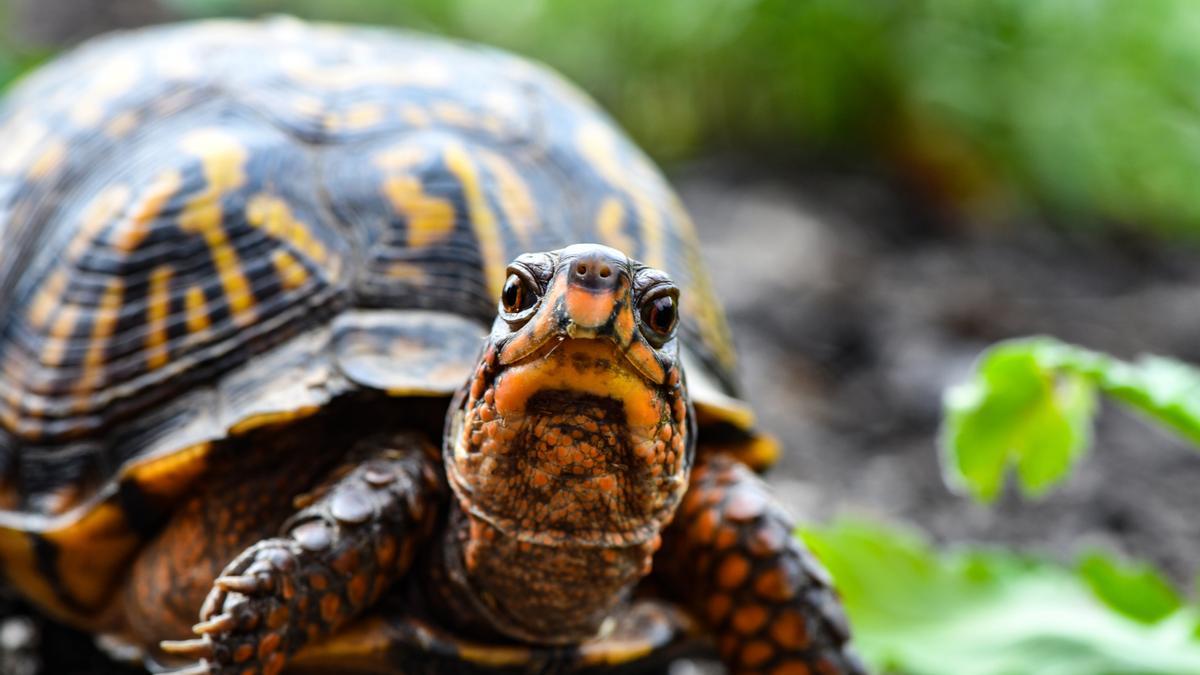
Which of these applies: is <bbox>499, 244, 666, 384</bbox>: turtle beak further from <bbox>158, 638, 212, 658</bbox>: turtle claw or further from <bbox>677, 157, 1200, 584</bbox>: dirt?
<bbox>677, 157, 1200, 584</bbox>: dirt

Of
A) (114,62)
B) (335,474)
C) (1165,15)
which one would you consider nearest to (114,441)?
(335,474)

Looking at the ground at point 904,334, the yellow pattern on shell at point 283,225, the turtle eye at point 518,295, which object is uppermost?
the ground at point 904,334

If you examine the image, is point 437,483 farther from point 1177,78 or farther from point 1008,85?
point 1177,78

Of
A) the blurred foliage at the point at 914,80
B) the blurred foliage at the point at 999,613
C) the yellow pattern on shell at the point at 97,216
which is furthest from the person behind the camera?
the blurred foliage at the point at 914,80

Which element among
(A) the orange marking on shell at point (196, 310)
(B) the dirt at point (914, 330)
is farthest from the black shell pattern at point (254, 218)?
(B) the dirt at point (914, 330)

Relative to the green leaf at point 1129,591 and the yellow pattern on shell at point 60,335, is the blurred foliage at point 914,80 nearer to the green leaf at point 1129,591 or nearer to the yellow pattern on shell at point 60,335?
the green leaf at point 1129,591

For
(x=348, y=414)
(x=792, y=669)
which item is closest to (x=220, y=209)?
(x=348, y=414)
